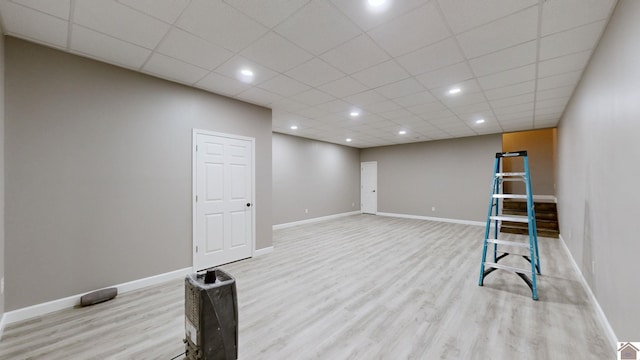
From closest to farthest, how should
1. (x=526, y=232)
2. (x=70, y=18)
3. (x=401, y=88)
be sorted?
(x=70, y=18)
(x=401, y=88)
(x=526, y=232)

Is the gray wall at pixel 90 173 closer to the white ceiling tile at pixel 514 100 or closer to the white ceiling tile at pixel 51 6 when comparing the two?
the white ceiling tile at pixel 51 6

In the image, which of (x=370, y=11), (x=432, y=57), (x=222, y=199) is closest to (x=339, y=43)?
(x=370, y=11)

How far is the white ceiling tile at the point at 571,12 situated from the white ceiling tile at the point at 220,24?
7.79ft

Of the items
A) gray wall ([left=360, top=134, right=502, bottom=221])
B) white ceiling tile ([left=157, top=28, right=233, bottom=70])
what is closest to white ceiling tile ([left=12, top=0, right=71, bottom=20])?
white ceiling tile ([left=157, top=28, right=233, bottom=70])

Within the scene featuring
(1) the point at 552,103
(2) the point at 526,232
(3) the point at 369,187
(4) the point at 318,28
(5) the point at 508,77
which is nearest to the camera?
(4) the point at 318,28

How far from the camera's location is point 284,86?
3.55 m

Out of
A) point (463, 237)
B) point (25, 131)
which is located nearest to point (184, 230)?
point (25, 131)

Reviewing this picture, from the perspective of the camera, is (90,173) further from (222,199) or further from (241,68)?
(241,68)

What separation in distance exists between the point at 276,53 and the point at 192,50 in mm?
891

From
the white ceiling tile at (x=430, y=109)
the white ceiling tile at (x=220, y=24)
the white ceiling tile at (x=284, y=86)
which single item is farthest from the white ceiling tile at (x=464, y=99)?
the white ceiling tile at (x=220, y=24)

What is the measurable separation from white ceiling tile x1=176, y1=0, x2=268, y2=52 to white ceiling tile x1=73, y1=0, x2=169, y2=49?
0.27 meters

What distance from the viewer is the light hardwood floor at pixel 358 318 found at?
196 cm

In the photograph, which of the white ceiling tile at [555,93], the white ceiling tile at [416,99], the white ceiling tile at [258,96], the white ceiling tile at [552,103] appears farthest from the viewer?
the white ceiling tile at [552,103]

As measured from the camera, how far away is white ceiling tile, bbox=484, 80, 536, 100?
3.50m
